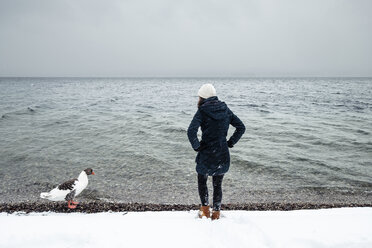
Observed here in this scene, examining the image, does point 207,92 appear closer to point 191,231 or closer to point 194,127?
point 194,127

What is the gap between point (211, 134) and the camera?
13.3 ft

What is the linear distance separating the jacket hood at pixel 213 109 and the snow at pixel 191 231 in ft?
6.53

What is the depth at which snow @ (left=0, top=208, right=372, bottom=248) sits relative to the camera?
354cm

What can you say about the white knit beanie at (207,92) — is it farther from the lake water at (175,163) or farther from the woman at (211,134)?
the lake water at (175,163)

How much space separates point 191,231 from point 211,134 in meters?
1.76

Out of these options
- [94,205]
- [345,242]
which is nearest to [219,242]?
[345,242]

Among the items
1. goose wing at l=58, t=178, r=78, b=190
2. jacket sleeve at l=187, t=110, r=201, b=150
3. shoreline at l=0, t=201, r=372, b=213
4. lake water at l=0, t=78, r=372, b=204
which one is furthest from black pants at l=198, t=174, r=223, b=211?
goose wing at l=58, t=178, r=78, b=190

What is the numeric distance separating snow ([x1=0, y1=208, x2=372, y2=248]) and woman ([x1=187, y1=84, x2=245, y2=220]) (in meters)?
0.82

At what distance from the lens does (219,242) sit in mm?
3533

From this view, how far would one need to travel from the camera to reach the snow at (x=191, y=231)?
354 centimetres

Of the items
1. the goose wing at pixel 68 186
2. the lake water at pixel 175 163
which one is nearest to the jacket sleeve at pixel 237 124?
the lake water at pixel 175 163

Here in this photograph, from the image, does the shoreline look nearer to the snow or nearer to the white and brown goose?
the white and brown goose

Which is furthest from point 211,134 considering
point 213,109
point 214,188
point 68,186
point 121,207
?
point 68,186

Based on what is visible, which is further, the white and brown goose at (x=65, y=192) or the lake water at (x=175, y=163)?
the lake water at (x=175, y=163)
